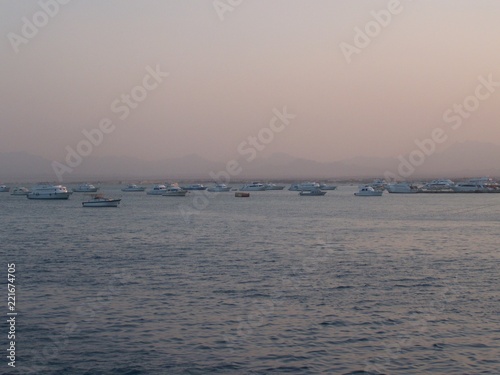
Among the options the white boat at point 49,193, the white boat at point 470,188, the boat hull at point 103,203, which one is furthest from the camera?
the white boat at point 470,188

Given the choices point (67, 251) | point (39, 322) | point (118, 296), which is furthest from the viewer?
point (67, 251)

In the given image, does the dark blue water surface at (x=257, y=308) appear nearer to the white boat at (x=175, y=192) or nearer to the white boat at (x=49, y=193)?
the white boat at (x=49, y=193)

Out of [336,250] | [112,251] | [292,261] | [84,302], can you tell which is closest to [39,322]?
[84,302]

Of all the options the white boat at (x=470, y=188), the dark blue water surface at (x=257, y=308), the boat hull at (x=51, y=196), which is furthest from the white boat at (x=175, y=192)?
the dark blue water surface at (x=257, y=308)

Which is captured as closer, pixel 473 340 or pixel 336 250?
pixel 473 340

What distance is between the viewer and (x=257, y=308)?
20406 millimetres

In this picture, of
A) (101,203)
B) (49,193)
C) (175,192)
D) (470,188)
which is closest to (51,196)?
(49,193)

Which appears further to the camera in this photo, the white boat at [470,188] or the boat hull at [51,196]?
the white boat at [470,188]

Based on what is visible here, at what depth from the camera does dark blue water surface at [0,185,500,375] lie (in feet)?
50.8

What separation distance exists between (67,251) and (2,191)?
6550 inches

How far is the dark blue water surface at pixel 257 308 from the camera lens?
50.8 ft

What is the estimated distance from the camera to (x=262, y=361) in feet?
50.7

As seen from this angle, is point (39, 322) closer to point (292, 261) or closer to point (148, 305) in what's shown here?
point (148, 305)

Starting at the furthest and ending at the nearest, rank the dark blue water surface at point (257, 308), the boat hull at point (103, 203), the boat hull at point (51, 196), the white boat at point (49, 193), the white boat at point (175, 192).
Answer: the white boat at point (175, 192) → the white boat at point (49, 193) → the boat hull at point (51, 196) → the boat hull at point (103, 203) → the dark blue water surface at point (257, 308)
